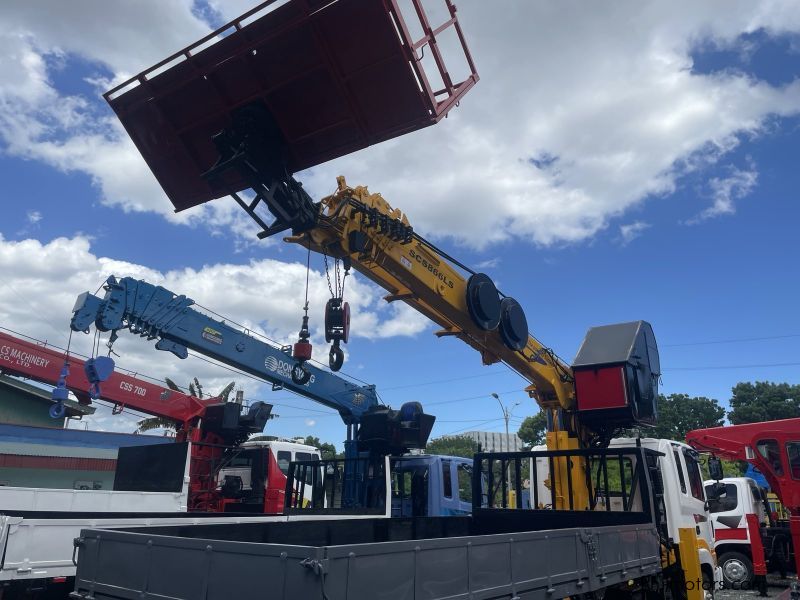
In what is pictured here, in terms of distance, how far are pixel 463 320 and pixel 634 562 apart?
536 centimetres

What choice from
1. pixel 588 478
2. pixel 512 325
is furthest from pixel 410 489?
pixel 588 478

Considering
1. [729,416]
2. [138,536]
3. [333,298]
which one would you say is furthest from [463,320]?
[729,416]

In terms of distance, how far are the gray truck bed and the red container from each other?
15.2 feet

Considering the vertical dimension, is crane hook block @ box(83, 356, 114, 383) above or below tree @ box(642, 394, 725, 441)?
below

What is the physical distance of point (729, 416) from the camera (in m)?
61.3

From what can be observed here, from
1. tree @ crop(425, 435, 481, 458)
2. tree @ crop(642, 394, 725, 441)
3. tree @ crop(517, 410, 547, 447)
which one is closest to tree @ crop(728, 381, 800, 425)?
tree @ crop(642, 394, 725, 441)

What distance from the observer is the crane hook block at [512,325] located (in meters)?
10.9

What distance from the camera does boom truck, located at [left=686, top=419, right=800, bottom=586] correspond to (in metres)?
12.7

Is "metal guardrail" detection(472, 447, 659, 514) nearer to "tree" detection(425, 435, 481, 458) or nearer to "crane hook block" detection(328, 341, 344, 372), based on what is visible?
"crane hook block" detection(328, 341, 344, 372)

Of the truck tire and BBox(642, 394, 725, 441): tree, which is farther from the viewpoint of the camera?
BBox(642, 394, 725, 441): tree

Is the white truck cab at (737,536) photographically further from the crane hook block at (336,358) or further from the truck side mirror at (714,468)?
the crane hook block at (336,358)

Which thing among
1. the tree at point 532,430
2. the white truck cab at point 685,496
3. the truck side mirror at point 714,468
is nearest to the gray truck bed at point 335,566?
the white truck cab at point 685,496

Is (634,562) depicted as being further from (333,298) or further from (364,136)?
(364,136)

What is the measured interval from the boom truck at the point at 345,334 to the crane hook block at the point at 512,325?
0.28 meters
